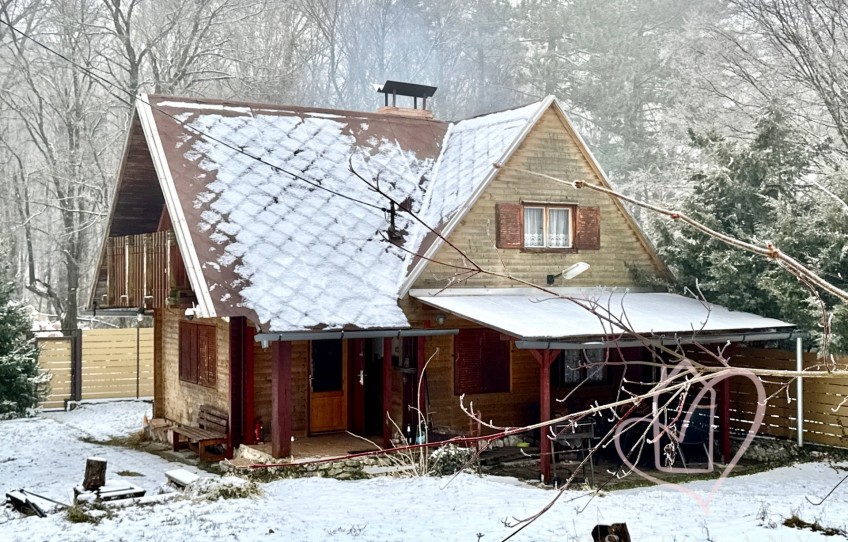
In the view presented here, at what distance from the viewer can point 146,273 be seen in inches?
669

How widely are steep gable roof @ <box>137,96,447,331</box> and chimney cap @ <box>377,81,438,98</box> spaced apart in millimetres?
1250

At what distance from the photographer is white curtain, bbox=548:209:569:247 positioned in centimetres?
1738

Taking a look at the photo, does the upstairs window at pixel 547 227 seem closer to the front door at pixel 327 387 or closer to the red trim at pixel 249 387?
the front door at pixel 327 387

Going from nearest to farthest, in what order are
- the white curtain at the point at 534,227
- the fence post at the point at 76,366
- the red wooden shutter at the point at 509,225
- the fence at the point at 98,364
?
the red wooden shutter at the point at 509,225 → the white curtain at the point at 534,227 → the fence post at the point at 76,366 → the fence at the point at 98,364

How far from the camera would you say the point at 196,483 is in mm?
12500

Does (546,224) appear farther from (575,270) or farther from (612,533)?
(612,533)

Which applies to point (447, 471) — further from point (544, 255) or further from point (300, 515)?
point (544, 255)

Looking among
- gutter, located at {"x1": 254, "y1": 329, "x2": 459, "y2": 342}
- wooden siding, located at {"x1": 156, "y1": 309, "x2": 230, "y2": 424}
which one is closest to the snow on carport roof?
gutter, located at {"x1": 254, "y1": 329, "x2": 459, "y2": 342}

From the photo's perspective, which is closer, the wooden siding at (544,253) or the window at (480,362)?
the wooden siding at (544,253)

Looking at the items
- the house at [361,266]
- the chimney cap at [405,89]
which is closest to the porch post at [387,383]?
the house at [361,266]

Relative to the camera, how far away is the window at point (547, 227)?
17188mm

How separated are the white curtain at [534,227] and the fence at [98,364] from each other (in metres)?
11.7

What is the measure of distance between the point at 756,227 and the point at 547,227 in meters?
3.73

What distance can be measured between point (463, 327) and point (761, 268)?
5357mm
